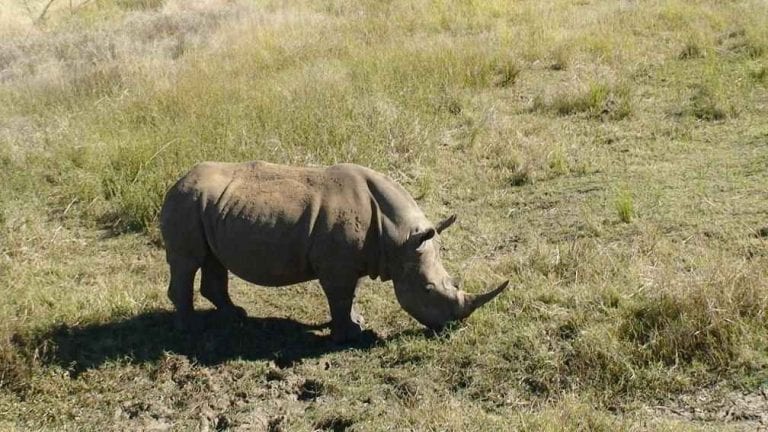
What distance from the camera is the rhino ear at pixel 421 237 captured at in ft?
18.9

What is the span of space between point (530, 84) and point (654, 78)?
1682 millimetres

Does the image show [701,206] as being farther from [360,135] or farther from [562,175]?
[360,135]

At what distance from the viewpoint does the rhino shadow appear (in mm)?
6047

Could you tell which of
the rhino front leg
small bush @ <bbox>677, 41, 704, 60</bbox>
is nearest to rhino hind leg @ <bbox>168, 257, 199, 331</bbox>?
the rhino front leg

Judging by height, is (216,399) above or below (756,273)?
below

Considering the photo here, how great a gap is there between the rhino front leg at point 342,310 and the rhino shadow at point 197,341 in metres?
0.07

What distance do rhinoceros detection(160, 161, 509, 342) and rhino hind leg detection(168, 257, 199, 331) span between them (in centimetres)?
1

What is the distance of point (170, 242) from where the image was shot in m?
6.11

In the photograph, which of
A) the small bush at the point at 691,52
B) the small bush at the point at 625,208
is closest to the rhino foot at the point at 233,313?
the small bush at the point at 625,208

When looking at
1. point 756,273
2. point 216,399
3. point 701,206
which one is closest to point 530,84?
point 701,206

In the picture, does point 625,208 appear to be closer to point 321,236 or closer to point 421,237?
point 421,237

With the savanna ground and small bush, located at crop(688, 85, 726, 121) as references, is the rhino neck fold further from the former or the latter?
small bush, located at crop(688, 85, 726, 121)

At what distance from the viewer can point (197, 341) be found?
624cm

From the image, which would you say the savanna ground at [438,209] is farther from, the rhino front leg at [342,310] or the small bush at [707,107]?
the rhino front leg at [342,310]
